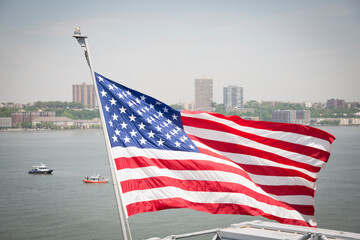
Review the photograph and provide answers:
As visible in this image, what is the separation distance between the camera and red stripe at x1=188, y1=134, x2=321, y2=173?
603 centimetres

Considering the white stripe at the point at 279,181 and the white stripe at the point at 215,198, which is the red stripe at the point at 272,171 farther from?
the white stripe at the point at 215,198

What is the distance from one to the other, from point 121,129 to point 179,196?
1113mm

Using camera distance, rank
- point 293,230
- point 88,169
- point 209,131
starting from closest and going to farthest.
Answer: point 209,131 < point 293,230 < point 88,169

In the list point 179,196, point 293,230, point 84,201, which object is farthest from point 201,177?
point 84,201

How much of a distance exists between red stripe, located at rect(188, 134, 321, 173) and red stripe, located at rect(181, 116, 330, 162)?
13 cm

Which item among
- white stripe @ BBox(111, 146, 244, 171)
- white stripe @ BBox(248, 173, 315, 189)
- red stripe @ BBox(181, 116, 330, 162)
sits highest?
red stripe @ BBox(181, 116, 330, 162)

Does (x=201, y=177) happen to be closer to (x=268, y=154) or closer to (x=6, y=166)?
(x=268, y=154)

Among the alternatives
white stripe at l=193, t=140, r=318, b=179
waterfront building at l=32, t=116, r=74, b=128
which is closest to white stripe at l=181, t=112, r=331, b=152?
white stripe at l=193, t=140, r=318, b=179

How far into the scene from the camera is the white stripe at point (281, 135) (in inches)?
236

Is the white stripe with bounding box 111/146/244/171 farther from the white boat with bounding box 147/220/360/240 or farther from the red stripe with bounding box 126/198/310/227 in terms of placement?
the white boat with bounding box 147/220/360/240

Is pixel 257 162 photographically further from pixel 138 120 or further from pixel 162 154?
pixel 138 120

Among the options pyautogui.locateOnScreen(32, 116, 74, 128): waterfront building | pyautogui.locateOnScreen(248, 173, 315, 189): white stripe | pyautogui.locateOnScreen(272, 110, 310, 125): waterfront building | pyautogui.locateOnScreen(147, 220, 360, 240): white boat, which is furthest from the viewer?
pyautogui.locateOnScreen(32, 116, 74, 128): waterfront building

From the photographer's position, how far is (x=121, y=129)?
19.4ft

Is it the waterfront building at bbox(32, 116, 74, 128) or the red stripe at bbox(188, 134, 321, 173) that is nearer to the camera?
the red stripe at bbox(188, 134, 321, 173)
